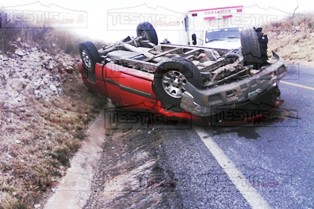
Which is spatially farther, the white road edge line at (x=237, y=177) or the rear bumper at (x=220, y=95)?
the rear bumper at (x=220, y=95)

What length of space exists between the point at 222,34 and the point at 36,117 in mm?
6219

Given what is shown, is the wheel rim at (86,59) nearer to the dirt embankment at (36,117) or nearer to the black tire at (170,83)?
the dirt embankment at (36,117)

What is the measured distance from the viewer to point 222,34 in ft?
34.7

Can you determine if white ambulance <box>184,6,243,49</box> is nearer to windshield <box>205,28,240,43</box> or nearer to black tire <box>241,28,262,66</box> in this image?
windshield <box>205,28,240,43</box>

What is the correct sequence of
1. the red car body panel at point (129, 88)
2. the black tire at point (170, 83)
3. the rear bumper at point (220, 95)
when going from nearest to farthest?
1. the rear bumper at point (220, 95)
2. the black tire at point (170, 83)
3. the red car body panel at point (129, 88)

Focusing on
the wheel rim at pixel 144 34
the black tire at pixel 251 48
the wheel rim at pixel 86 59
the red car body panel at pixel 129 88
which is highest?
the wheel rim at pixel 144 34

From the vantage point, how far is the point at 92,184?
4.98m

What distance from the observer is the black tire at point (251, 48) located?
246 inches

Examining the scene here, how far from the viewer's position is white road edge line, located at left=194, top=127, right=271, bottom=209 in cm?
338

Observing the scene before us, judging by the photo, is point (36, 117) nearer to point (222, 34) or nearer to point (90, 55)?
point (90, 55)

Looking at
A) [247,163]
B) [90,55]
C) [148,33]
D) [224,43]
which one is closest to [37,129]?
[90,55]

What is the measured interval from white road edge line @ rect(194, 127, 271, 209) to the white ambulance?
5.28 m

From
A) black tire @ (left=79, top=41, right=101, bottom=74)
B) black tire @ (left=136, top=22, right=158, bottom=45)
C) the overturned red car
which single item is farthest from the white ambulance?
black tire @ (left=79, top=41, right=101, bottom=74)

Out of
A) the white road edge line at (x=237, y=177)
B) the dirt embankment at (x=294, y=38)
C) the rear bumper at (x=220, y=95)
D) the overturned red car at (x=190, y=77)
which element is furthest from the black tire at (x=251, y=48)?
the dirt embankment at (x=294, y=38)
